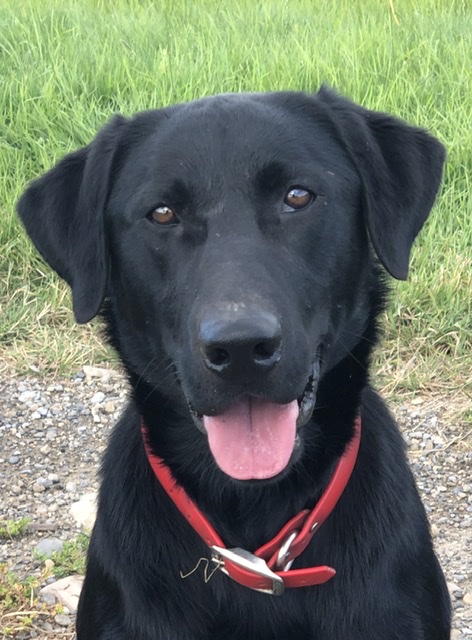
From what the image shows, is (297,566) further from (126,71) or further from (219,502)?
(126,71)

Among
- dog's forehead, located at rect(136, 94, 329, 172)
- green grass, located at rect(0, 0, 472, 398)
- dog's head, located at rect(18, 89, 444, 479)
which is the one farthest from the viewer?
green grass, located at rect(0, 0, 472, 398)

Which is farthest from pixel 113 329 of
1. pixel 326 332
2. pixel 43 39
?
pixel 43 39

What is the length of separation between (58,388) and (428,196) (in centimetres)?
232

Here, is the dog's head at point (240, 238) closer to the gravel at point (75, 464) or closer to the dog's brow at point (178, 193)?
the dog's brow at point (178, 193)

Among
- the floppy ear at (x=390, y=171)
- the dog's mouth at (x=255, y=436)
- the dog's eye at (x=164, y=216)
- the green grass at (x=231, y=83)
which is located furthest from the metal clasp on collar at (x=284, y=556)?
the green grass at (x=231, y=83)

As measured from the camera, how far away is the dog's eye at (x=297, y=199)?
84.9 inches

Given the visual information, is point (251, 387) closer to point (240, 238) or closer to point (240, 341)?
point (240, 341)

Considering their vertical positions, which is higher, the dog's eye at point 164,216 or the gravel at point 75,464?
the dog's eye at point 164,216

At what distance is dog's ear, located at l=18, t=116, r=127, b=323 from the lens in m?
2.30

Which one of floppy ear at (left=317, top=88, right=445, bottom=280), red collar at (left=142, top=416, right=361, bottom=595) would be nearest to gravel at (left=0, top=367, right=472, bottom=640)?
red collar at (left=142, top=416, right=361, bottom=595)

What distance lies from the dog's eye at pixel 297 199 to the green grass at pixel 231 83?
2051 millimetres

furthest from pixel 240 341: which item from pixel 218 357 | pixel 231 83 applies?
pixel 231 83

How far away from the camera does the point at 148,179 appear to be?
7.34 ft

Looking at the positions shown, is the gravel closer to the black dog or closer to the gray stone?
the gray stone
